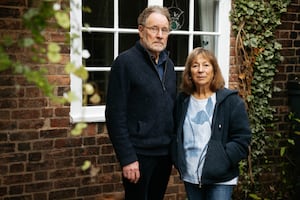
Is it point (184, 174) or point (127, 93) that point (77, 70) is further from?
point (184, 174)

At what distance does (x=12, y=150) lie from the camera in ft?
12.4

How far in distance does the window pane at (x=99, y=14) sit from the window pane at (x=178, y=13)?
0.62 meters

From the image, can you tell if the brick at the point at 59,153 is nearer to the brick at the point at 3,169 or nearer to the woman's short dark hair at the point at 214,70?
the brick at the point at 3,169

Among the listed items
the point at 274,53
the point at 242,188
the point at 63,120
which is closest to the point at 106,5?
the point at 63,120

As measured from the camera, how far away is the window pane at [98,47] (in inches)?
163

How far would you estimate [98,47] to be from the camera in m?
4.18

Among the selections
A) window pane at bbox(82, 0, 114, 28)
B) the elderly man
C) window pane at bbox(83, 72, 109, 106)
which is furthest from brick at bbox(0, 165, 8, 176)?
window pane at bbox(82, 0, 114, 28)

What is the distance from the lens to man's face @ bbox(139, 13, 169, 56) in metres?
2.86

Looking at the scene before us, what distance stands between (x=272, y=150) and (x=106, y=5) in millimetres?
2416

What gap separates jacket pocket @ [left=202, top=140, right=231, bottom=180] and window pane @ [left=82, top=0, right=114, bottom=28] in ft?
6.10

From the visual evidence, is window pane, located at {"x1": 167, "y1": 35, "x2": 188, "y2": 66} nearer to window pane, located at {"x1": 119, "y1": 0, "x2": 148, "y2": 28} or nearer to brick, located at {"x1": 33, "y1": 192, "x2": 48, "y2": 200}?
window pane, located at {"x1": 119, "y1": 0, "x2": 148, "y2": 28}

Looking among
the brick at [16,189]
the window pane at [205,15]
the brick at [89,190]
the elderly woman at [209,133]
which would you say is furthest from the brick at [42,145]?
the window pane at [205,15]

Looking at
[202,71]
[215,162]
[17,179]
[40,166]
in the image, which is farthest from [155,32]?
[17,179]

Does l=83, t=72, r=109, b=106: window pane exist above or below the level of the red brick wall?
above
